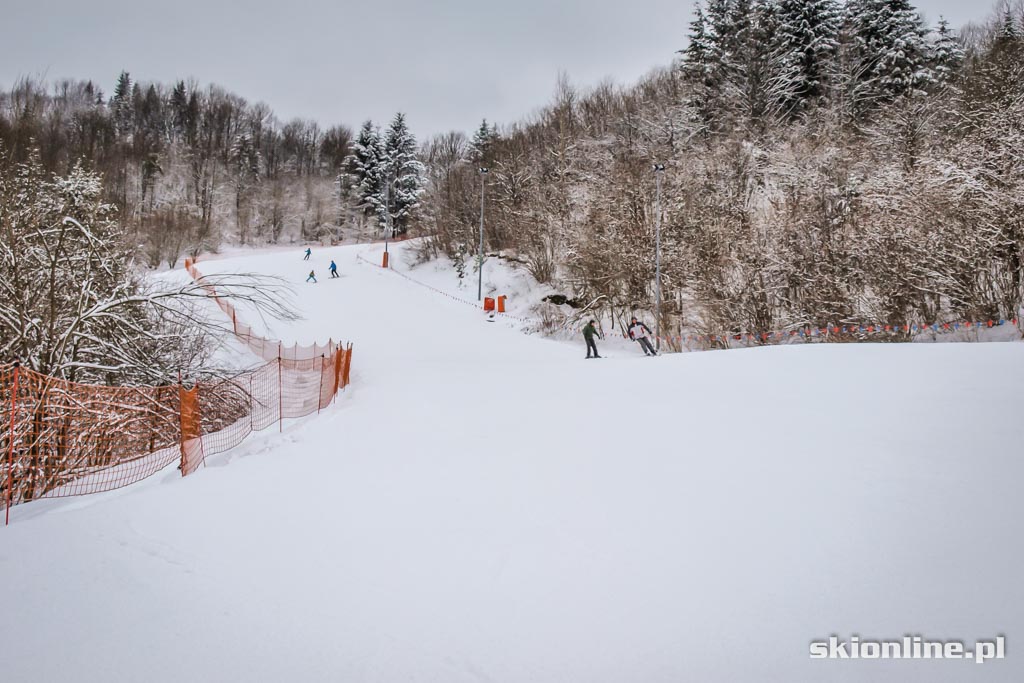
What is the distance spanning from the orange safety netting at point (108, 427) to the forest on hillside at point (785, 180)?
19368 mm

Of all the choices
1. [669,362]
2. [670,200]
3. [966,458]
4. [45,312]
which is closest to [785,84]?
[670,200]

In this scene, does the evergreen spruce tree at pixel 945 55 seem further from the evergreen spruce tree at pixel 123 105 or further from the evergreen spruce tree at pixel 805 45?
the evergreen spruce tree at pixel 123 105

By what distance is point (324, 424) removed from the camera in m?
9.89

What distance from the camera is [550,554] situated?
14.3ft

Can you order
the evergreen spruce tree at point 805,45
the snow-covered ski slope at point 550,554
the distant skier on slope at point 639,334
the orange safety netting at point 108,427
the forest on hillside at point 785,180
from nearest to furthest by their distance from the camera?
A: the snow-covered ski slope at point 550,554 → the orange safety netting at point 108,427 → the forest on hillside at point 785,180 → the distant skier on slope at point 639,334 → the evergreen spruce tree at point 805,45

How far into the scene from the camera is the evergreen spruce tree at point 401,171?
7169cm

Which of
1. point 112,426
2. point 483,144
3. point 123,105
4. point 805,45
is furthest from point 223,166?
point 112,426

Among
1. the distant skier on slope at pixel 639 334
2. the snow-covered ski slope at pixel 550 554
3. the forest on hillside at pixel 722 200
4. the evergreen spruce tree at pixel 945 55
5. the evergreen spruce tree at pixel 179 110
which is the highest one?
the evergreen spruce tree at pixel 179 110

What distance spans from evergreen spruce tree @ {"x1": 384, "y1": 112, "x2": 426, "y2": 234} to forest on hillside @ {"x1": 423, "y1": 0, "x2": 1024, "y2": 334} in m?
21.1

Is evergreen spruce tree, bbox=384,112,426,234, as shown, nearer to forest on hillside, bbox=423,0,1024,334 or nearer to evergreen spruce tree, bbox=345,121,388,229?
evergreen spruce tree, bbox=345,121,388,229

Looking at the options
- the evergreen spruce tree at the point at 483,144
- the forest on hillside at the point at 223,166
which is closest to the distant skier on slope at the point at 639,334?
the evergreen spruce tree at the point at 483,144

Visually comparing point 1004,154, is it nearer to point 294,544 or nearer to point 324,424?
point 324,424

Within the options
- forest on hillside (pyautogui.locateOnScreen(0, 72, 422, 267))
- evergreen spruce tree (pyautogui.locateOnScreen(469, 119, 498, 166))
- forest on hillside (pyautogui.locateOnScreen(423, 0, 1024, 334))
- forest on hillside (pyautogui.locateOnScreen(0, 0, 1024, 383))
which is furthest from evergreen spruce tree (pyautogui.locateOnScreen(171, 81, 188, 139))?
forest on hillside (pyautogui.locateOnScreen(423, 0, 1024, 334))

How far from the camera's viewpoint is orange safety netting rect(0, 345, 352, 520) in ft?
20.4
